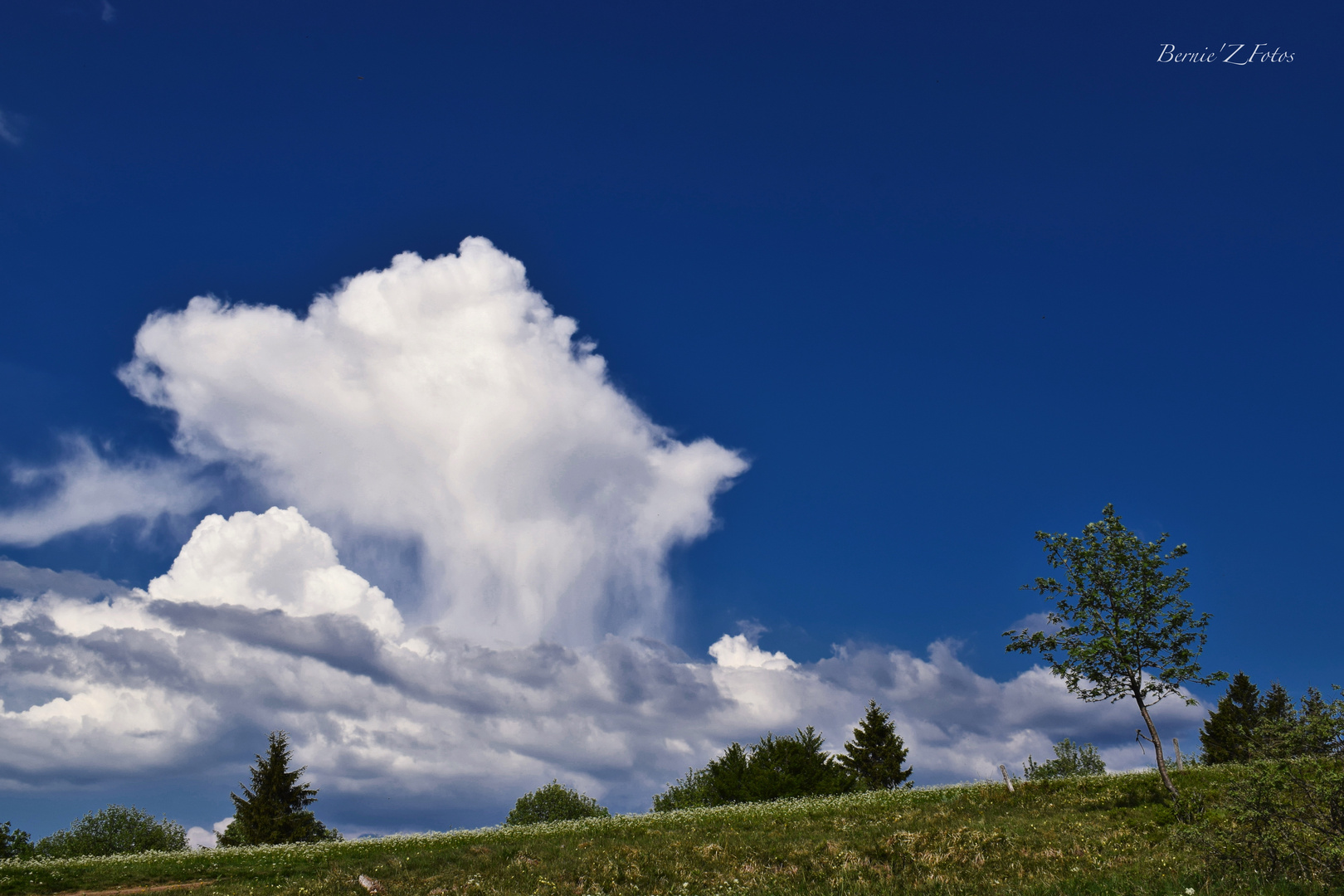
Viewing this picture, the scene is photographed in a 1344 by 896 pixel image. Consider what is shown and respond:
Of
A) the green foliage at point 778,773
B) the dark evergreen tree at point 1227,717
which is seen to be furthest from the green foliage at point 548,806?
the dark evergreen tree at point 1227,717

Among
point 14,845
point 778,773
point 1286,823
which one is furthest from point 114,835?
point 1286,823

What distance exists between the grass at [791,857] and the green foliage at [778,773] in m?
40.7

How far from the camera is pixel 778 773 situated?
235ft

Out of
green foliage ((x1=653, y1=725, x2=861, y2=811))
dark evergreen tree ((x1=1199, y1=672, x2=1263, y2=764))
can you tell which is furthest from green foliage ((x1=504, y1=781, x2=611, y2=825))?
dark evergreen tree ((x1=1199, y1=672, x2=1263, y2=764))

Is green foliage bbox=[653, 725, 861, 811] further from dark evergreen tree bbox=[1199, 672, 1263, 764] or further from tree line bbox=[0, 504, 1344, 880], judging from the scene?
dark evergreen tree bbox=[1199, 672, 1263, 764]

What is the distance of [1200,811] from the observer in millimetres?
22875

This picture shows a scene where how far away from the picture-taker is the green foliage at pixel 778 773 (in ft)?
233

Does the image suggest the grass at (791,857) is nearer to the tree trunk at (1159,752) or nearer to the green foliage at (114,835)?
the tree trunk at (1159,752)

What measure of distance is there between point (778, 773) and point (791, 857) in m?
55.4

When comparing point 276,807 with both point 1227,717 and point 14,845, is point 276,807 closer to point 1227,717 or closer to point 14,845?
point 14,845

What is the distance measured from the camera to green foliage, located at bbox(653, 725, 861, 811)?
233ft

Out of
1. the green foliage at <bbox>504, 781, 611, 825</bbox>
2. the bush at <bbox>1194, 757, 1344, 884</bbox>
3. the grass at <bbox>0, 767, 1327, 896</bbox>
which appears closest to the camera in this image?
the bush at <bbox>1194, 757, 1344, 884</bbox>

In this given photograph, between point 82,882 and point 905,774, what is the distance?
67.4 m

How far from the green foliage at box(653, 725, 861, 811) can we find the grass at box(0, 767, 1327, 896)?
40.7m
